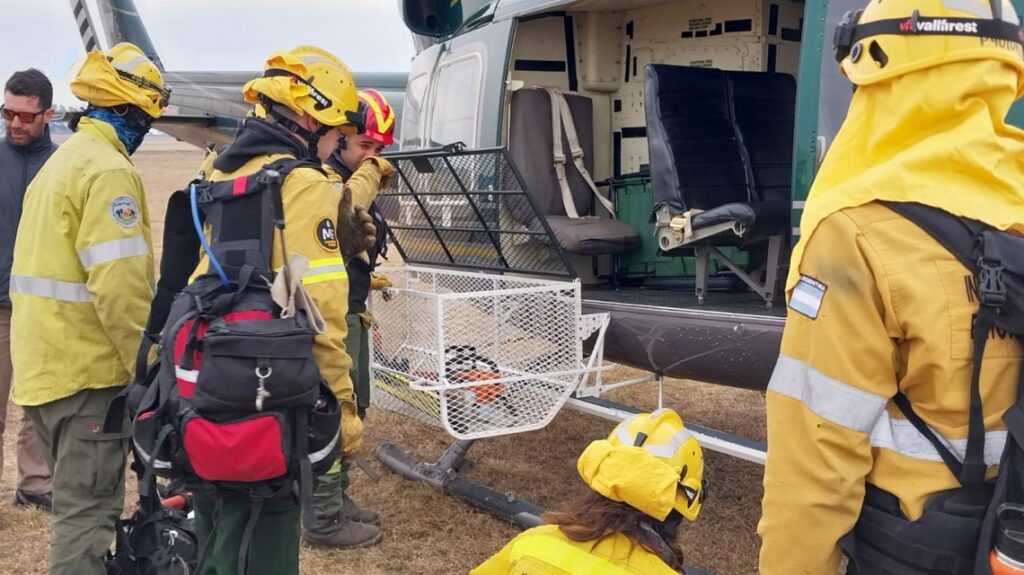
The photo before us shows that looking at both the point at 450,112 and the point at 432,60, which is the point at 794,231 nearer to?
the point at 450,112

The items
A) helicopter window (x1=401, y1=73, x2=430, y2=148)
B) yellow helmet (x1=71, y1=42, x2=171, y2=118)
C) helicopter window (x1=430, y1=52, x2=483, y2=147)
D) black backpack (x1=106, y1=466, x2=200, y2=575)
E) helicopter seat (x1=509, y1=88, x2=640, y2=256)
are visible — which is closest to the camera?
black backpack (x1=106, y1=466, x2=200, y2=575)

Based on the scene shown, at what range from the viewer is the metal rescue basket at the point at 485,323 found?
357 centimetres

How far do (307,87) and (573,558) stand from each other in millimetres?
1488

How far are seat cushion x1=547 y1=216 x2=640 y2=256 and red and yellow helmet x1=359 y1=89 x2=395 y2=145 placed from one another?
3.27 feet

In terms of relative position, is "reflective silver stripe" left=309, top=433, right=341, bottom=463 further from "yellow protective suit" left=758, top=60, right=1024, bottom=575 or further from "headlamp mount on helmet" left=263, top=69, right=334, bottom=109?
"yellow protective suit" left=758, top=60, right=1024, bottom=575

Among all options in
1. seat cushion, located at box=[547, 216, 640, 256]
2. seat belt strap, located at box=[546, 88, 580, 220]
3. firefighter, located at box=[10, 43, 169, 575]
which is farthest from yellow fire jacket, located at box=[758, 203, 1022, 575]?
seat belt strap, located at box=[546, 88, 580, 220]

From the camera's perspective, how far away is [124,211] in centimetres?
293

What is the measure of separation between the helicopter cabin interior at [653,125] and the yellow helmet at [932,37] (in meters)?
2.40

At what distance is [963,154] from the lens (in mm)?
1487

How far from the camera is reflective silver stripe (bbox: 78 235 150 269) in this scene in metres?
2.86

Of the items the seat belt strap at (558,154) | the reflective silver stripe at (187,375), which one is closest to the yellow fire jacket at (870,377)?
the reflective silver stripe at (187,375)

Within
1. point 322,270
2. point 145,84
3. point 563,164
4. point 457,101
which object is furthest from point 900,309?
point 457,101

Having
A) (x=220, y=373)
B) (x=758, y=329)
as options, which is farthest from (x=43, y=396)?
(x=758, y=329)

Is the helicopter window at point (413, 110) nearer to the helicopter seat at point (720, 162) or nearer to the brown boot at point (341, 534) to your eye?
the helicopter seat at point (720, 162)
